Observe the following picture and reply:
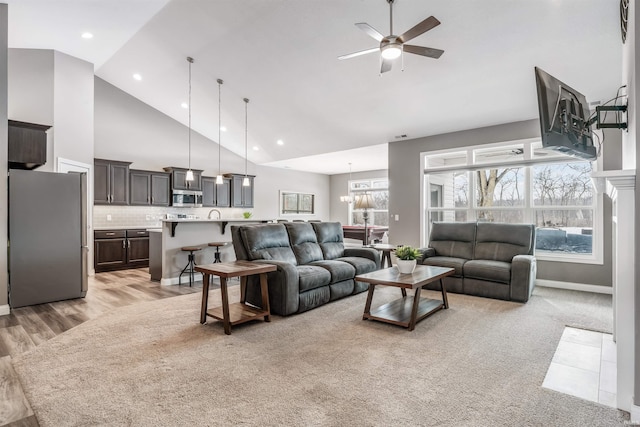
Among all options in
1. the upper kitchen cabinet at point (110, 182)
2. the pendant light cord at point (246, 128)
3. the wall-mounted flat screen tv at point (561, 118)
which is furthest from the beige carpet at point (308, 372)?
the pendant light cord at point (246, 128)

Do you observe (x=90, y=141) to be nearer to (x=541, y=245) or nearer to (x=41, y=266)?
(x=41, y=266)

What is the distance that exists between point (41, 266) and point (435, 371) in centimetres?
476

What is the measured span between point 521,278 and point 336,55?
156 inches

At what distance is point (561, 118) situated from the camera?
262 cm

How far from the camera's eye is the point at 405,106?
19.4 ft

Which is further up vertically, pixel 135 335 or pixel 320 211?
pixel 320 211

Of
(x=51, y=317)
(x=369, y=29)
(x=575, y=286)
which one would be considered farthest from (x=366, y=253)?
(x=51, y=317)

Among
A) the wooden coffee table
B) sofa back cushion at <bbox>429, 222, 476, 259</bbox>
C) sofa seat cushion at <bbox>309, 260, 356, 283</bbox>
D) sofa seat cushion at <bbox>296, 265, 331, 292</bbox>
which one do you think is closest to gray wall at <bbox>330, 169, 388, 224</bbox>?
sofa back cushion at <bbox>429, 222, 476, 259</bbox>

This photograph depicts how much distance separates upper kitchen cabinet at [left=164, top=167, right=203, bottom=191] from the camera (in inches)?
323

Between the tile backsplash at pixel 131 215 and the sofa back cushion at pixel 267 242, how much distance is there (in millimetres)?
3254

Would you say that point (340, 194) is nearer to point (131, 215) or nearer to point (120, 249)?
point (131, 215)

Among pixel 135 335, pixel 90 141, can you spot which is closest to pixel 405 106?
pixel 135 335

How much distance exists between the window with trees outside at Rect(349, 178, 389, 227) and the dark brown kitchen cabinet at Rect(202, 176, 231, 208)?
445 cm

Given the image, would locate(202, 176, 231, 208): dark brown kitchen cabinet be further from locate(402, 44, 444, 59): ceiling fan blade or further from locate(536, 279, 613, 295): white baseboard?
locate(536, 279, 613, 295): white baseboard
